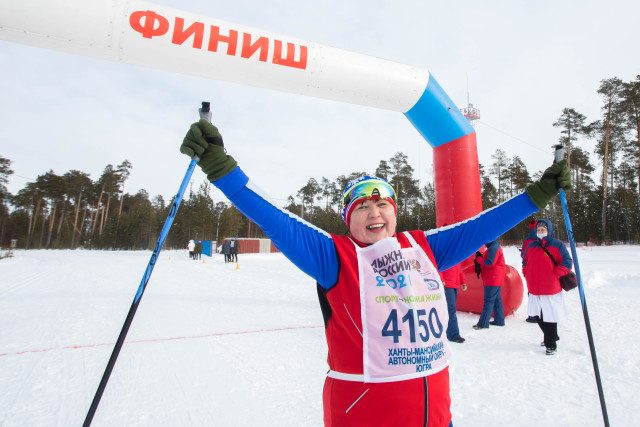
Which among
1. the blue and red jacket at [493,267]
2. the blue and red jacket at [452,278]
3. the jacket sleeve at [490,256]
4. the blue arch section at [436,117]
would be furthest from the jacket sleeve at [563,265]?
the blue arch section at [436,117]

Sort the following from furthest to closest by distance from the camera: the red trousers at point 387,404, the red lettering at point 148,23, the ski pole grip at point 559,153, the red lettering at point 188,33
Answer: the red lettering at point 188,33 → the red lettering at point 148,23 → the ski pole grip at point 559,153 → the red trousers at point 387,404

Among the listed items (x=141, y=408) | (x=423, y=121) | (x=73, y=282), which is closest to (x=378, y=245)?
(x=141, y=408)

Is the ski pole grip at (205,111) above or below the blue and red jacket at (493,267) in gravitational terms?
above

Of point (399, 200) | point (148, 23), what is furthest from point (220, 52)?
point (399, 200)

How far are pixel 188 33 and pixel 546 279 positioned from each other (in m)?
5.68

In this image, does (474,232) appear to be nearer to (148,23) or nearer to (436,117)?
(148,23)

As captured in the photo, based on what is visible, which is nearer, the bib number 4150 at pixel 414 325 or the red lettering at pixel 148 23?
the bib number 4150 at pixel 414 325

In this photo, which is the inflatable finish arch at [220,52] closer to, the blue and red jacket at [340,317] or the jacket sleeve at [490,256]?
the jacket sleeve at [490,256]

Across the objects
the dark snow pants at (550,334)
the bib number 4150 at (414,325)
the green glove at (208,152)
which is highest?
the green glove at (208,152)

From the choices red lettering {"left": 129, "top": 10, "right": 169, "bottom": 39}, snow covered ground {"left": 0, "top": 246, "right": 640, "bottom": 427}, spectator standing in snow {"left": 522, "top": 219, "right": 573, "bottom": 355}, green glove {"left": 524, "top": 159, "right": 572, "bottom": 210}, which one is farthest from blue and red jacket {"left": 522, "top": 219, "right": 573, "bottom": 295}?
red lettering {"left": 129, "top": 10, "right": 169, "bottom": 39}

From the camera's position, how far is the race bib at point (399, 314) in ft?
4.25

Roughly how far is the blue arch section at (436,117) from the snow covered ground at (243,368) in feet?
11.2

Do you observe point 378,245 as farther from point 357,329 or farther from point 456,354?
point 456,354

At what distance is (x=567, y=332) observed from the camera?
5082 mm
